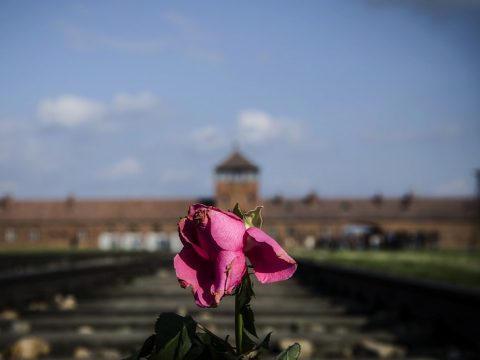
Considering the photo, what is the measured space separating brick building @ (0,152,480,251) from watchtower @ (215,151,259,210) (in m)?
0.28

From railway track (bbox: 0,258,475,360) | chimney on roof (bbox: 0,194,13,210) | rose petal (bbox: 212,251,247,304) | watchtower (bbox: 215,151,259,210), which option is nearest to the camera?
rose petal (bbox: 212,251,247,304)

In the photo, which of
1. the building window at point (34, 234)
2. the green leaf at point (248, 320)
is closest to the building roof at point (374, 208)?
the building window at point (34, 234)

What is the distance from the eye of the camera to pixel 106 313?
17.9 feet

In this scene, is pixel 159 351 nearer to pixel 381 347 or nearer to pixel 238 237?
pixel 238 237

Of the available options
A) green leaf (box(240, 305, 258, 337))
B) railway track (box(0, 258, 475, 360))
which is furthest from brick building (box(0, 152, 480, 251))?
green leaf (box(240, 305, 258, 337))

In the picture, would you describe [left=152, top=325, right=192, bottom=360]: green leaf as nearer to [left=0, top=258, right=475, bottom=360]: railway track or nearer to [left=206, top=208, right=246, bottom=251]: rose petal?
→ [left=206, top=208, right=246, bottom=251]: rose petal

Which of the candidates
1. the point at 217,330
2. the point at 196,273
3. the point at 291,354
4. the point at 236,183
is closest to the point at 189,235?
the point at 196,273

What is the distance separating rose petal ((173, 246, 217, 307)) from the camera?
780 mm

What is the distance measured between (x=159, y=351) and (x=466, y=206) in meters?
79.0

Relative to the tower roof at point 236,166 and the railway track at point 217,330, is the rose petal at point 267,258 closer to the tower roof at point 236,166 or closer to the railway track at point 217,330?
the railway track at point 217,330

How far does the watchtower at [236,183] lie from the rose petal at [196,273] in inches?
2742

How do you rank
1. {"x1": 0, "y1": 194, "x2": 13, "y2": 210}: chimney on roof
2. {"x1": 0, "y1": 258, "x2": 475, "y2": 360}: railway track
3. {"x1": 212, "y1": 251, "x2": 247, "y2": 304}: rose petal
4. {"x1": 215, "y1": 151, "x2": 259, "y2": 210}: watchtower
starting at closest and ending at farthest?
{"x1": 212, "y1": 251, "x2": 247, "y2": 304}: rose petal → {"x1": 0, "y1": 258, "x2": 475, "y2": 360}: railway track → {"x1": 215, "y1": 151, "x2": 259, "y2": 210}: watchtower → {"x1": 0, "y1": 194, "x2": 13, "y2": 210}: chimney on roof

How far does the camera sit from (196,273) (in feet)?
2.65

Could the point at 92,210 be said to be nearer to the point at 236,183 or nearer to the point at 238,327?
the point at 236,183
